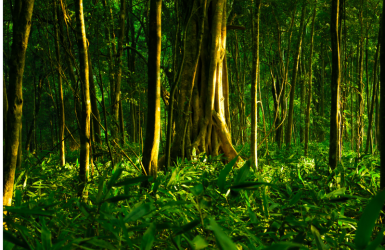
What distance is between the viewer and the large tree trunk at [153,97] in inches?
98.9

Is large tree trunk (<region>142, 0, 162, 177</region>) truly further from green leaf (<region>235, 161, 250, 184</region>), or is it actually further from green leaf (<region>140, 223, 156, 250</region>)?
green leaf (<region>140, 223, 156, 250</region>)

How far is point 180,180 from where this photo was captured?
2680mm

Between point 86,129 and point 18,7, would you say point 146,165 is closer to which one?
point 86,129

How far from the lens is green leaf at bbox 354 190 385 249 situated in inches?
29.7

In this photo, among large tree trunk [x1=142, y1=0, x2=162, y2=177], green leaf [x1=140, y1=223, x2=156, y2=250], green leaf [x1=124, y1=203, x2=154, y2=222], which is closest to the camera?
green leaf [x1=140, y1=223, x2=156, y2=250]

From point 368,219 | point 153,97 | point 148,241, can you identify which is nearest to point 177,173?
point 153,97

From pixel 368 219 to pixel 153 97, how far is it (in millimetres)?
1976

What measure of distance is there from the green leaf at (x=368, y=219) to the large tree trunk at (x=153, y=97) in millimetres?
1901

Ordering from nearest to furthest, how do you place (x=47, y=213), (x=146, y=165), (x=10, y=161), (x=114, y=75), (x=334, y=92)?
(x=47, y=213) < (x=10, y=161) < (x=146, y=165) < (x=334, y=92) < (x=114, y=75)

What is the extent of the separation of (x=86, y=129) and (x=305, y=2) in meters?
5.33

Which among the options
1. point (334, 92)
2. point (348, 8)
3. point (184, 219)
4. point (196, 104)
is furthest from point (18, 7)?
point (348, 8)

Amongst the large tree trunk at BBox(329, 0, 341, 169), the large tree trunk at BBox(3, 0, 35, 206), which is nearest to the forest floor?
the large tree trunk at BBox(3, 0, 35, 206)

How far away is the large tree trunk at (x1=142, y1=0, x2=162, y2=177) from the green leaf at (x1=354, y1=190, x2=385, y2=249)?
6.24 ft

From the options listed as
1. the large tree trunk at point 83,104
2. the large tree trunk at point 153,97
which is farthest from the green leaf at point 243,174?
the large tree trunk at point 83,104
